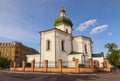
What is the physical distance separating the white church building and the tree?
51.8 ft

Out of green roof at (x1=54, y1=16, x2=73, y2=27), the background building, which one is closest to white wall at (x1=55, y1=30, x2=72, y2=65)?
green roof at (x1=54, y1=16, x2=73, y2=27)

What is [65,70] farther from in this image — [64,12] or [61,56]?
[64,12]

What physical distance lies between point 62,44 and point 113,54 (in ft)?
80.4

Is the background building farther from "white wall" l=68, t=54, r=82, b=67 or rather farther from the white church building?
"white wall" l=68, t=54, r=82, b=67

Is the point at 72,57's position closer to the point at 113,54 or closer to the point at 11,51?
the point at 113,54

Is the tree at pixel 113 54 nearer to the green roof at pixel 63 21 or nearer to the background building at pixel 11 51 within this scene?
the green roof at pixel 63 21

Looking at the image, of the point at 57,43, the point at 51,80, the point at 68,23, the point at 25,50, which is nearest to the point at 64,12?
the point at 68,23

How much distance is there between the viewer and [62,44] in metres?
32.4

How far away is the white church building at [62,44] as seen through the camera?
99.5ft

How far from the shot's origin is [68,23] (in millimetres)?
37094

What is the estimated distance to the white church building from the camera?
30328 mm

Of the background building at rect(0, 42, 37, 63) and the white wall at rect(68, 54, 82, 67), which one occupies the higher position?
the background building at rect(0, 42, 37, 63)

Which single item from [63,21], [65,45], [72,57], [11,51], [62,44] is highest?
[63,21]

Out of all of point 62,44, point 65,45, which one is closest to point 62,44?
point 62,44
